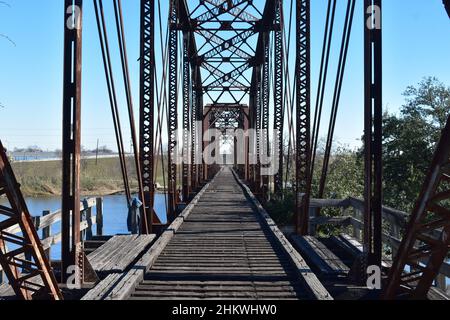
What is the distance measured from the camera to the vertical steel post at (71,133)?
5.49 meters

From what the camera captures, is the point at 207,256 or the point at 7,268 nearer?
the point at 7,268

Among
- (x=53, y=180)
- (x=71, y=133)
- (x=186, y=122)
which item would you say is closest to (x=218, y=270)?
(x=71, y=133)

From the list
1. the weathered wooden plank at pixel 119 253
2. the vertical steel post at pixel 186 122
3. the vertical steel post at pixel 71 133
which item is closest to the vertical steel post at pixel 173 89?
the vertical steel post at pixel 186 122

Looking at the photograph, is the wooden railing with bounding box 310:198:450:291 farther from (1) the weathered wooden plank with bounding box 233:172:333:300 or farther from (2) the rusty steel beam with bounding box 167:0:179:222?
(2) the rusty steel beam with bounding box 167:0:179:222

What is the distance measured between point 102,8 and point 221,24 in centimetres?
1577

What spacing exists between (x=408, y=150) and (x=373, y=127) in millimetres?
19130

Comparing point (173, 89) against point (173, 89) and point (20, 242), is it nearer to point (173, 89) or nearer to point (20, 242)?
point (173, 89)

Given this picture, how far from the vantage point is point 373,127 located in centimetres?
547

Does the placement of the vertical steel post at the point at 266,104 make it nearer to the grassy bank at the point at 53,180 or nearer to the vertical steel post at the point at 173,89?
the vertical steel post at the point at 173,89

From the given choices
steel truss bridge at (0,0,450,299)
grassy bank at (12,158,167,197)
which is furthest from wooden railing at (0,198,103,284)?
Answer: grassy bank at (12,158,167,197)

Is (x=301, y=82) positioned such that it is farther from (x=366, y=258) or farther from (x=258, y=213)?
(x=366, y=258)

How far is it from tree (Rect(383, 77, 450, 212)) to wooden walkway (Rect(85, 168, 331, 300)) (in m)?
14.5

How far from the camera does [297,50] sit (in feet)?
34.6

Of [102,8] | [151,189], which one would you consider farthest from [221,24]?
[102,8]
